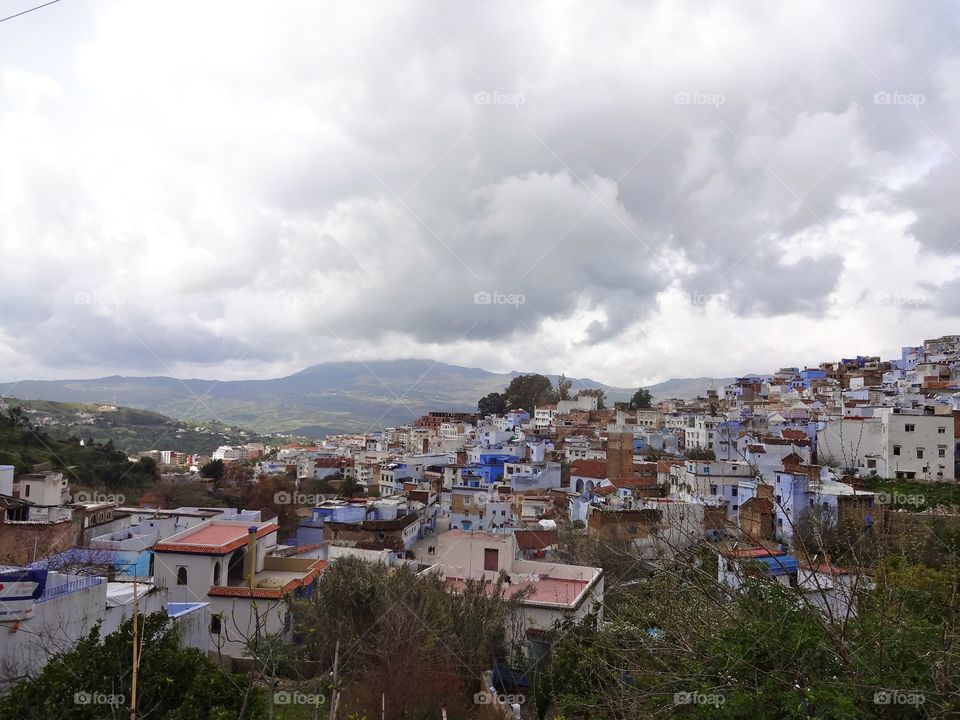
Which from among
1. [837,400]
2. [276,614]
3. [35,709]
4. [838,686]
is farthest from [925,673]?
[837,400]

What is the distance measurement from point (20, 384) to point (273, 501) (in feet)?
372

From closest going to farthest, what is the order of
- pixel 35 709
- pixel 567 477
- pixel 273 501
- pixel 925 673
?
pixel 925 673 < pixel 35 709 < pixel 273 501 < pixel 567 477

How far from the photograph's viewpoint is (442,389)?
610 ft

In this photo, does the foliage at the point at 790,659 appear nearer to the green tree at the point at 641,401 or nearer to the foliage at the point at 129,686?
the foliage at the point at 129,686

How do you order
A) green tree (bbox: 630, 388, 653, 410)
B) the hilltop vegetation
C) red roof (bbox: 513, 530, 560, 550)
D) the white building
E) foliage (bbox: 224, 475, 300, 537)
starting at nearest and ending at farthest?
red roof (bbox: 513, 530, 560, 550) < the white building < foliage (bbox: 224, 475, 300, 537) < green tree (bbox: 630, 388, 653, 410) < the hilltop vegetation

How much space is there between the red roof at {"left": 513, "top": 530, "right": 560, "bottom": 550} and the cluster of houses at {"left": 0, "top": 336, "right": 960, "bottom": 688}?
94mm

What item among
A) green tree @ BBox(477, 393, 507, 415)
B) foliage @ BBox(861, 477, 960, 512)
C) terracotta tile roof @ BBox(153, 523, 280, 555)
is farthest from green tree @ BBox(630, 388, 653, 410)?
terracotta tile roof @ BBox(153, 523, 280, 555)

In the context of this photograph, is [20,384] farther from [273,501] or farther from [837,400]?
[837,400]

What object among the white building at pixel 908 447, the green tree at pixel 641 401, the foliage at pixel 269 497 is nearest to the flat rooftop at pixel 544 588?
the foliage at pixel 269 497

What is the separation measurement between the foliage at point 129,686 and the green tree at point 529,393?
56.1 m

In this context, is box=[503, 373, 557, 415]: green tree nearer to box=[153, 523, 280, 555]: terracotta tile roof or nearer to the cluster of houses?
the cluster of houses

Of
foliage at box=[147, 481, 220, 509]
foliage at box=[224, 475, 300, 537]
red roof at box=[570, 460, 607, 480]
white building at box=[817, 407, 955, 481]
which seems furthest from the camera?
red roof at box=[570, 460, 607, 480]

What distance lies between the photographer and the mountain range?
392ft

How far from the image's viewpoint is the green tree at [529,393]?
62.7 m
